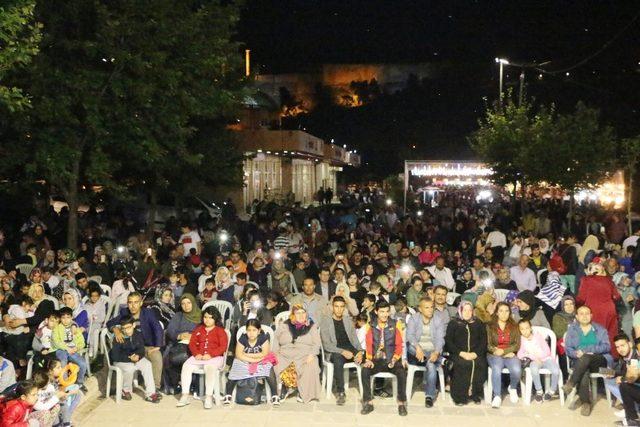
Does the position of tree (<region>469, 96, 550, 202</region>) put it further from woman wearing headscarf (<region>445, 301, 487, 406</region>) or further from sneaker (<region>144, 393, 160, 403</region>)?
sneaker (<region>144, 393, 160, 403</region>)

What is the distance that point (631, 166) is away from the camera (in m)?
20.4

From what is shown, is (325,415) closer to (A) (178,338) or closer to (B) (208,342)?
(B) (208,342)

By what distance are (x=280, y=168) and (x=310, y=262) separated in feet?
81.0

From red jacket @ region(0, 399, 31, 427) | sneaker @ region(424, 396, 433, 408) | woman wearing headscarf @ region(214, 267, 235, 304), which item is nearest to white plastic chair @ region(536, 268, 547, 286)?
sneaker @ region(424, 396, 433, 408)

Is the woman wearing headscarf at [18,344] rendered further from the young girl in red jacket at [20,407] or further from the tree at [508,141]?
the tree at [508,141]

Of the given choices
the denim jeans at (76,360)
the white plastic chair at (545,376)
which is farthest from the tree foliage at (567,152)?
the denim jeans at (76,360)

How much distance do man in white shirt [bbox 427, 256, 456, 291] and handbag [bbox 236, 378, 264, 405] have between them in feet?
15.5

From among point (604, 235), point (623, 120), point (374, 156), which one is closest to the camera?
point (604, 235)

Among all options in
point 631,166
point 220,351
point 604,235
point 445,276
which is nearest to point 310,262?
point 445,276

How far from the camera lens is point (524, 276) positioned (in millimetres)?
11156

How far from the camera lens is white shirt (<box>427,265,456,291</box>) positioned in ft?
37.9

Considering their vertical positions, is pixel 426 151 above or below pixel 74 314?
above

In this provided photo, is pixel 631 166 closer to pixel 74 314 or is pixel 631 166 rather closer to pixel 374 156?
pixel 74 314

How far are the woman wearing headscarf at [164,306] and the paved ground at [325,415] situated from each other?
1.18 meters
